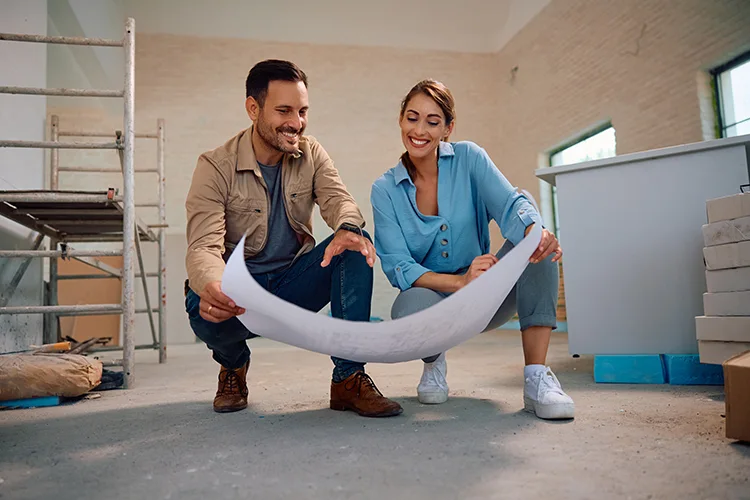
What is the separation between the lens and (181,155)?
284 inches

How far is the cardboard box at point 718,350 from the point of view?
1.70 meters

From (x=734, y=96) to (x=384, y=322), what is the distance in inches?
181

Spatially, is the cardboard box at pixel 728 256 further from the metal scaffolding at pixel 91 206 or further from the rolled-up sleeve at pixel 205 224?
the metal scaffolding at pixel 91 206

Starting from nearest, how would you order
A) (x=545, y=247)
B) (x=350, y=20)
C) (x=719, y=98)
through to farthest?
(x=545, y=247)
(x=719, y=98)
(x=350, y=20)

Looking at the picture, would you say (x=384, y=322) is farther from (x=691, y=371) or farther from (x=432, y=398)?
(x=691, y=371)

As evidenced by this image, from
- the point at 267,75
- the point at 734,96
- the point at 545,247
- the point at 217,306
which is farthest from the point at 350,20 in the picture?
the point at 217,306

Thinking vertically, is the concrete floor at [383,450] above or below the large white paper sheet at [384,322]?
below

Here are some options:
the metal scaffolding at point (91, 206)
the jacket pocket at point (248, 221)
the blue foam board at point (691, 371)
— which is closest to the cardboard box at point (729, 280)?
the blue foam board at point (691, 371)

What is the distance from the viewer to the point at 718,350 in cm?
175

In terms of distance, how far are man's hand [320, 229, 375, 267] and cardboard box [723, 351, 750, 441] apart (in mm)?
820

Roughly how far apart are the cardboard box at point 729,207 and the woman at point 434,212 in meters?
0.65

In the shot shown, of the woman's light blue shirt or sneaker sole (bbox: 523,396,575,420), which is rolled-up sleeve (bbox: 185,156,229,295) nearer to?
the woman's light blue shirt

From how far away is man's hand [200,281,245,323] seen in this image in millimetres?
1214

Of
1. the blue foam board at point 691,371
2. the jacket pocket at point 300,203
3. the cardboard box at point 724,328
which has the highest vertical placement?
the jacket pocket at point 300,203
